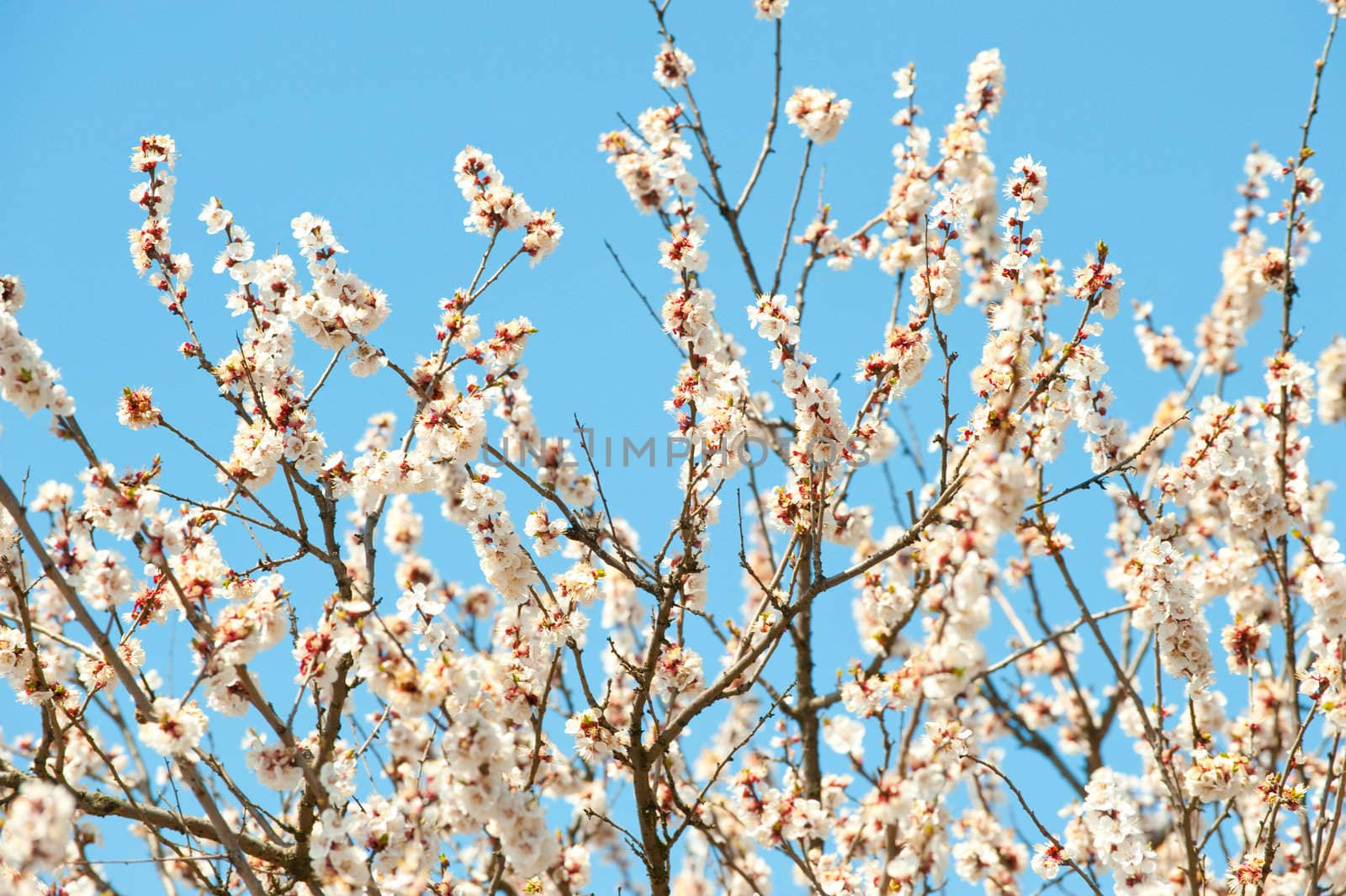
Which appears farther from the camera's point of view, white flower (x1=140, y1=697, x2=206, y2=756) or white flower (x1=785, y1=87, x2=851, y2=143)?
white flower (x1=785, y1=87, x2=851, y2=143)

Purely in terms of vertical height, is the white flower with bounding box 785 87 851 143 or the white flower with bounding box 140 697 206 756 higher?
the white flower with bounding box 785 87 851 143

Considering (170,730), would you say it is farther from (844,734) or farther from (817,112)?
(817,112)

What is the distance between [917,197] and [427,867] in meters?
4.10

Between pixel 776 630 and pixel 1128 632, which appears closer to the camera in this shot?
pixel 776 630

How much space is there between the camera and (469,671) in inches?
118

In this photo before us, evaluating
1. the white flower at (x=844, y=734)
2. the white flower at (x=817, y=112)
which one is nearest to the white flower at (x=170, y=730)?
the white flower at (x=844, y=734)

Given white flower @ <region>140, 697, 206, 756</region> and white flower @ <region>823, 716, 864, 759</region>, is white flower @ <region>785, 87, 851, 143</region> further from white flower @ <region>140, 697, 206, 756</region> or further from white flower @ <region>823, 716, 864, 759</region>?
white flower @ <region>140, 697, 206, 756</region>

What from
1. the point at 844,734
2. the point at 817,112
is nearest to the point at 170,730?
the point at 844,734

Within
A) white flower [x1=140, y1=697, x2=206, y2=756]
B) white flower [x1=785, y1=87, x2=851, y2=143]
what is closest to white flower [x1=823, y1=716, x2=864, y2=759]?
white flower [x1=140, y1=697, x2=206, y2=756]

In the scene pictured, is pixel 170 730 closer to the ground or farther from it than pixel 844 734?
closer to the ground

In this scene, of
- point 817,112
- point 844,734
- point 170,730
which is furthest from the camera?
point 817,112

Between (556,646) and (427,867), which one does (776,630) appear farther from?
(427,867)

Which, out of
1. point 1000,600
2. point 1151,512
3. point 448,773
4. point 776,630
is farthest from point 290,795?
point 1000,600

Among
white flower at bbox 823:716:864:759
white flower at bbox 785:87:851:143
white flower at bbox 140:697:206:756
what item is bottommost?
white flower at bbox 140:697:206:756
